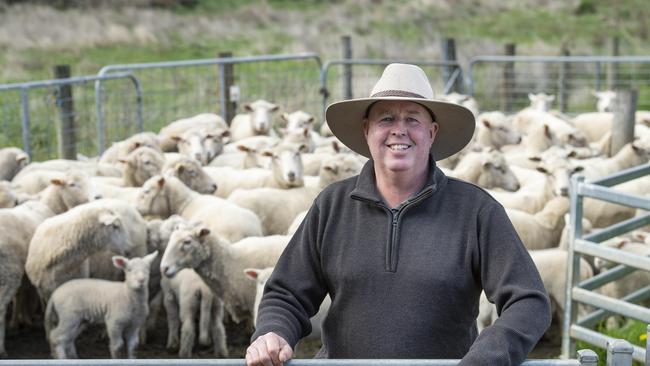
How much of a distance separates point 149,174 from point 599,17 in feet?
112

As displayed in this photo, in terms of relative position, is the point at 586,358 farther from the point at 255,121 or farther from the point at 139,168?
the point at 255,121

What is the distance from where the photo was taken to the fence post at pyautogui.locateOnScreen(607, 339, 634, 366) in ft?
7.86

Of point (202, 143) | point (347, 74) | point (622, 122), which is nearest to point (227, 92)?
point (347, 74)

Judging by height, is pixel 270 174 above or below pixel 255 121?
below

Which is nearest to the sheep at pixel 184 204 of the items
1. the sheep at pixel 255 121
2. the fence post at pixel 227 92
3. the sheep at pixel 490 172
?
the sheep at pixel 490 172

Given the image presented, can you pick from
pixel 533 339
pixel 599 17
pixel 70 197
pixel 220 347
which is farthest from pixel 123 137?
pixel 599 17

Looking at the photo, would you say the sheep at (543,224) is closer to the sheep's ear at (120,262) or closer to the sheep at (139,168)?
the sheep's ear at (120,262)

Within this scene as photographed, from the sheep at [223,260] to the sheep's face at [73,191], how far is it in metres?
1.58

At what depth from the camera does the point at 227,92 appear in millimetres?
14547

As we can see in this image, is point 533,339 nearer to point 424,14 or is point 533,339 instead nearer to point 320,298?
point 320,298

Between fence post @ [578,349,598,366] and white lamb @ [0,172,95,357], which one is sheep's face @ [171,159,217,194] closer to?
white lamb @ [0,172,95,357]

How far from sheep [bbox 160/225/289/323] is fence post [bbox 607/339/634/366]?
5.09 meters

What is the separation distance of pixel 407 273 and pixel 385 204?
0.71ft

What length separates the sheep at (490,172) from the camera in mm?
10031
